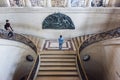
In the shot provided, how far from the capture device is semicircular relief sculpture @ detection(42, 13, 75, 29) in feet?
43.4

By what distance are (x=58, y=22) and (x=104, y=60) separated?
4256 mm

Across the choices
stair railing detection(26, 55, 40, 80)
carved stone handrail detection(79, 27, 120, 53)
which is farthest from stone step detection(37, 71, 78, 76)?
carved stone handrail detection(79, 27, 120, 53)

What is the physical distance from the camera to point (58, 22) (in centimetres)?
1341

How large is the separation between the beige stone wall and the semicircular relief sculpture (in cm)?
258

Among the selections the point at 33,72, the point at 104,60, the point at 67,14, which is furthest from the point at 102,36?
the point at 33,72

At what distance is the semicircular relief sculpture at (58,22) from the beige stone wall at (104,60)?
8.46ft

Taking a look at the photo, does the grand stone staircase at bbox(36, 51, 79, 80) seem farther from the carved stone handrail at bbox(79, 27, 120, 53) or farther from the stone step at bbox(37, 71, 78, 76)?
the carved stone handrail at bbox(79, 27, 120, 53)

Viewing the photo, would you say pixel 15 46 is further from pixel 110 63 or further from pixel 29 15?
pixel 110 63

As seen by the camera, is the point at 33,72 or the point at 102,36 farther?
the point at 102,36

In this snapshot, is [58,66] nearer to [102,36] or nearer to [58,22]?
[102,36]

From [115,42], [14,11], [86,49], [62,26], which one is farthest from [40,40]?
[115,42]

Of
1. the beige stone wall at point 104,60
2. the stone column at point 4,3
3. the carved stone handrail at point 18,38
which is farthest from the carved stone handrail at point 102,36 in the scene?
the stone column at point 4,3

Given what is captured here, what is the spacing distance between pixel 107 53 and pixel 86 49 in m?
1.49

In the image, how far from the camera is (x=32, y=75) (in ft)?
29.3
